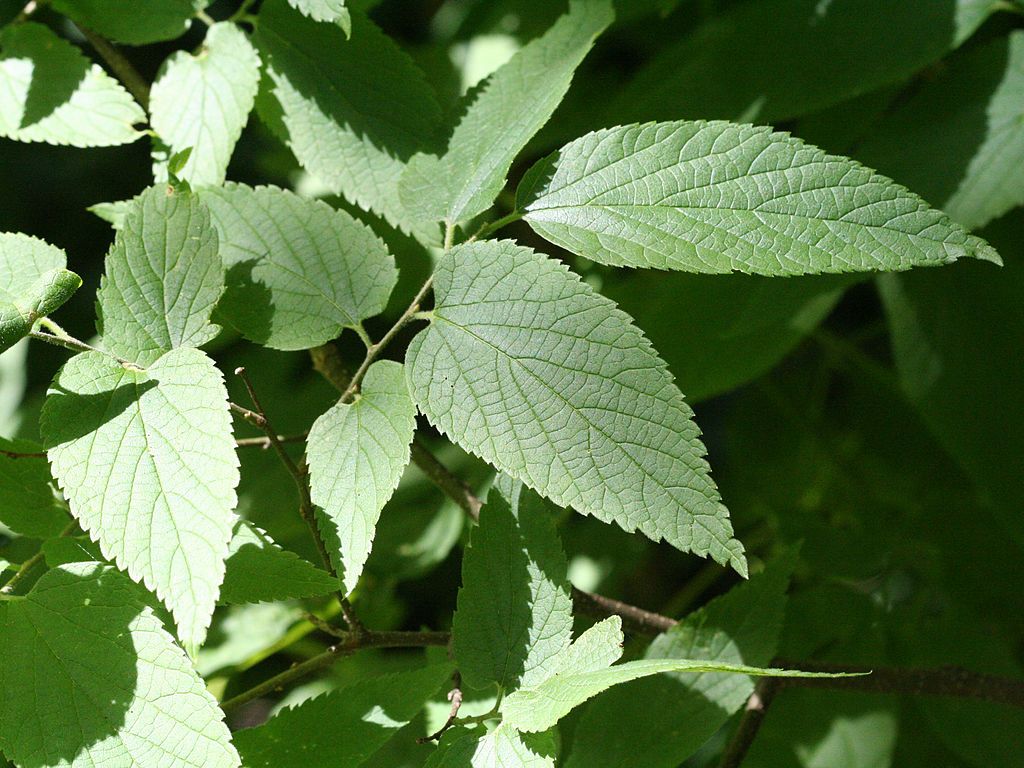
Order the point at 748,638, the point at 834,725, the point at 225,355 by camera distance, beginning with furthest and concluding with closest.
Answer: the point at 225,355
the point at 834,725
the point at 748,638

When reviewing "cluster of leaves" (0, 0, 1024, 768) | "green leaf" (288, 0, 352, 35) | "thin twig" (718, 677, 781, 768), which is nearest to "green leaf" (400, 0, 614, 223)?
"cluster of leaves" (0, 0, 1024, 768)

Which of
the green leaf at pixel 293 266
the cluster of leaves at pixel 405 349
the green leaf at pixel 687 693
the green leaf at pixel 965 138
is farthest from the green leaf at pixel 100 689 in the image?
the green leaf at pixel 965 138

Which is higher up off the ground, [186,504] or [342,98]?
[342,98]

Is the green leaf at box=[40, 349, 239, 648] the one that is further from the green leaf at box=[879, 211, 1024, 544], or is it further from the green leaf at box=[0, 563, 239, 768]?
the green leaf at box=[879, 211, 1024, 544]

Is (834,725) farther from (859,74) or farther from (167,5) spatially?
(167,5)

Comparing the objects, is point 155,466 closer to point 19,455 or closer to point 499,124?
point 19,455

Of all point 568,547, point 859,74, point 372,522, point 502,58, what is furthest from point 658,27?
point 372,522
